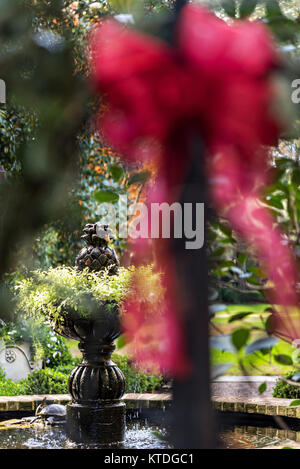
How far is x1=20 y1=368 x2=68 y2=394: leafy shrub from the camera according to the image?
224 inches

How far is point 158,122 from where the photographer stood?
0.23 m

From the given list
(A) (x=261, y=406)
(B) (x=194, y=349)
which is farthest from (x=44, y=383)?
(B) (x=194, y=349)

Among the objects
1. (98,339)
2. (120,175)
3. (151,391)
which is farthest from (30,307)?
(120,175)

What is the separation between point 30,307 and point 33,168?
3.71 metres

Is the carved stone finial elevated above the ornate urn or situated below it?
above

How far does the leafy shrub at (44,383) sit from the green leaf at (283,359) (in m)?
4.82

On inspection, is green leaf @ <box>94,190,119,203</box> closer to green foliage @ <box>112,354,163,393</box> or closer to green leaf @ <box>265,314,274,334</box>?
green leaf @ <box>265,314,274,334</box>

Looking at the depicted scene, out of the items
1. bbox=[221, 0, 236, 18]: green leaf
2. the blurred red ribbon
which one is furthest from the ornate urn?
the blurred red ribbon

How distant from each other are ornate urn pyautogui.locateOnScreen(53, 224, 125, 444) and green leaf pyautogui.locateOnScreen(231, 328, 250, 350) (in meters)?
3.39

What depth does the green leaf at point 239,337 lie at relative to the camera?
0.65 m

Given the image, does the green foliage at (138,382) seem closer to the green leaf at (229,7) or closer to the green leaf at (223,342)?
the green leaf at (223,342)

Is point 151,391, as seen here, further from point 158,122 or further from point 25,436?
point 158,122

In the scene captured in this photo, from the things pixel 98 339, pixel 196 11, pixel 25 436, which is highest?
pixel 196 11

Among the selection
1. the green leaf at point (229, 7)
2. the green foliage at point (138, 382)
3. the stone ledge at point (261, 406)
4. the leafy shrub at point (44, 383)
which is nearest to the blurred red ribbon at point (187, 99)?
the green leaf at point (229, 7)
